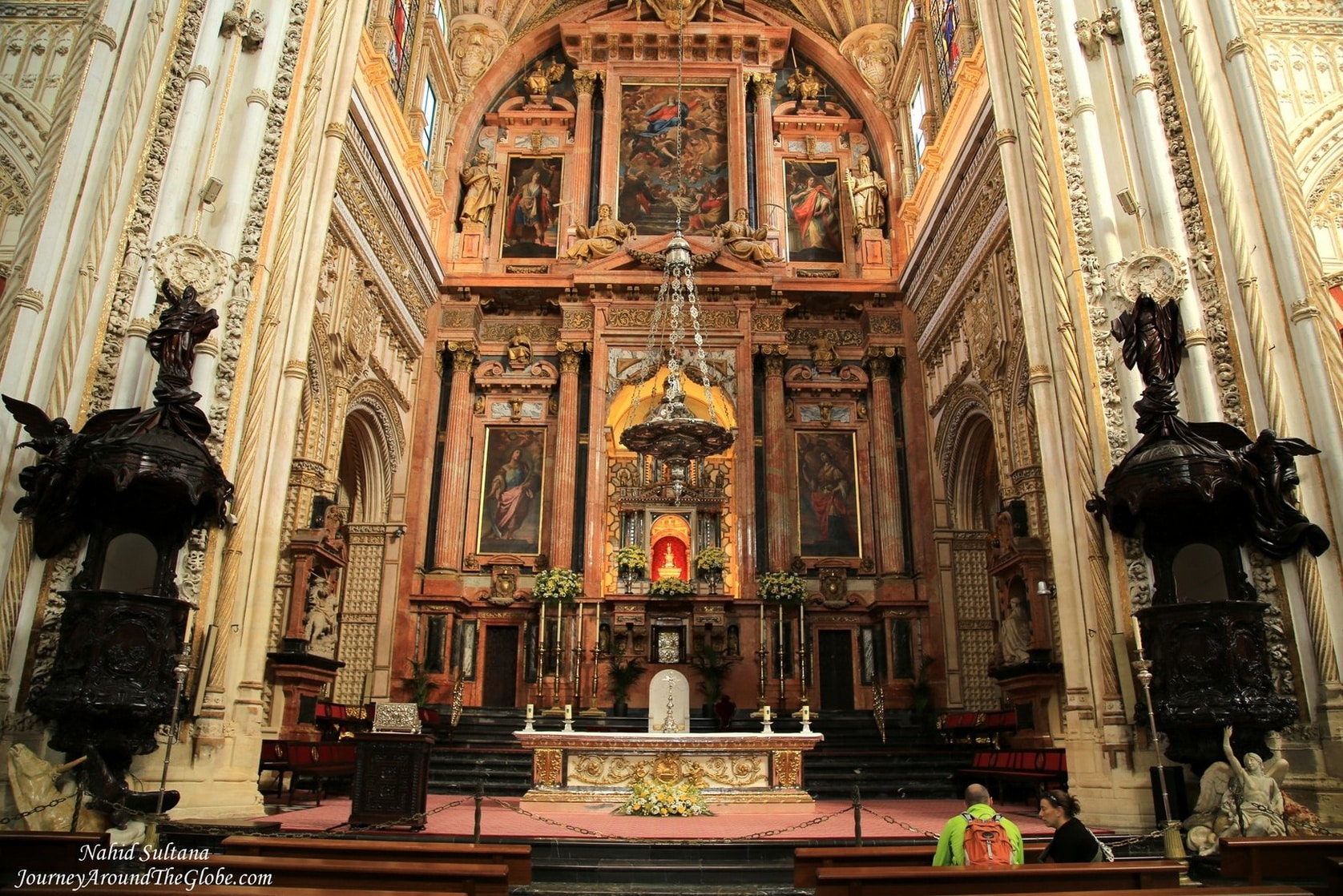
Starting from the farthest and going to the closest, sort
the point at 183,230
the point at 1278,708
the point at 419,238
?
the point at 419,238 < the point at 183,230 < the point at 1278,708

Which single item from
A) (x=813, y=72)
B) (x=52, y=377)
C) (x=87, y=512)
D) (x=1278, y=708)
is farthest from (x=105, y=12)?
(x=813, y=72)

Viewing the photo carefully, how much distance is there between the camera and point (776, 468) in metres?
20.7

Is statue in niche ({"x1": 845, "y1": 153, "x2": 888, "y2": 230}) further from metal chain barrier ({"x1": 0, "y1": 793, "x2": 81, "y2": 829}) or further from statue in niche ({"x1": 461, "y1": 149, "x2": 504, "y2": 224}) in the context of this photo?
metal chain barrier ({"x1": 0, "y1": 793, "x2": 81, "y2": 829})

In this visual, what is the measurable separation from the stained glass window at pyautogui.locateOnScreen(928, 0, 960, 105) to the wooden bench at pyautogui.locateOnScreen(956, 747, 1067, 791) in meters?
12.4

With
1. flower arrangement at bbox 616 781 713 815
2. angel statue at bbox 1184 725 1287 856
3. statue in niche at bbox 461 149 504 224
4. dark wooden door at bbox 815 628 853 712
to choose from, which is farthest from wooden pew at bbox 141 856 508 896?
statue in niche at bbox 461 149 504 224

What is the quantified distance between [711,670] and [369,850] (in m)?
12.8

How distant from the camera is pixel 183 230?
1110 centimetres

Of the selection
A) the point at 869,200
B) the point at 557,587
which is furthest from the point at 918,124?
the point at 557,587

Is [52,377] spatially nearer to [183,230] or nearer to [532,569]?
[183,230]

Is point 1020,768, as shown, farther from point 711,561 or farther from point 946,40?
point 946,40

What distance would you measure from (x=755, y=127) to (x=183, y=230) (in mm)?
15999

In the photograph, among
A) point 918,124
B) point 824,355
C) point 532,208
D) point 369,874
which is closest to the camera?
point 369,874

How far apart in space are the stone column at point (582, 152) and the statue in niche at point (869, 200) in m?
6.59

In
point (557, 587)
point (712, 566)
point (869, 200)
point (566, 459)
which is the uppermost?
point (869, 200)
